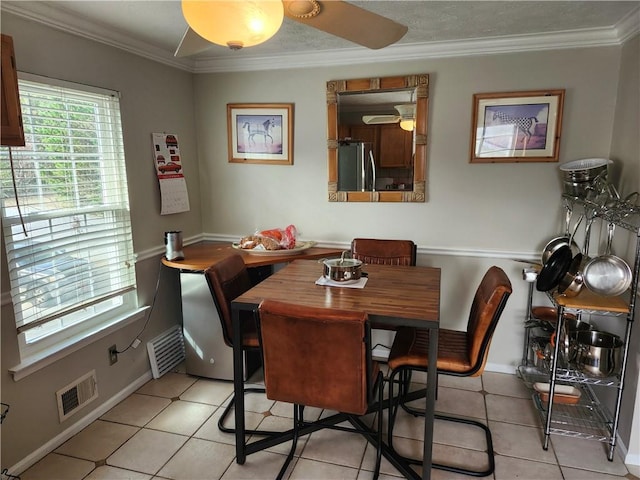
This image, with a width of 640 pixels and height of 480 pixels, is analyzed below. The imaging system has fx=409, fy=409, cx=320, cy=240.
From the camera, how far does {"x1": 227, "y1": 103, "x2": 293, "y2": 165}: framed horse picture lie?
313 cm

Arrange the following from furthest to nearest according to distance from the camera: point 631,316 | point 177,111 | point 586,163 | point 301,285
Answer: point 177,111, point 586,163, point 301,285, point 631,316

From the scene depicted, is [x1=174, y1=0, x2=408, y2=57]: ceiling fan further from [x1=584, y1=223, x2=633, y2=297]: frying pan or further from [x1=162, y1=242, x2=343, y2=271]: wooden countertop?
[x1=584, y1=223, x2=633, y2=297]: frying pan

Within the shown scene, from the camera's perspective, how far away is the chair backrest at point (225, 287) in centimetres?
207

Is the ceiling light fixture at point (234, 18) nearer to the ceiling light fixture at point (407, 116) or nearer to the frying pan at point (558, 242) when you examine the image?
the ceiling light fixture at point (407, 116)

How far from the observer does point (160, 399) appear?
8.60ft

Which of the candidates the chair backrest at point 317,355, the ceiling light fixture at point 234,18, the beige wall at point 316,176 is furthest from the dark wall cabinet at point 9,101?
the chair backrest at point 317,355

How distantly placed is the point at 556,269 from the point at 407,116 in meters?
1.39

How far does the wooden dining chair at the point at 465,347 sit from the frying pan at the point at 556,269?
1.18 ft

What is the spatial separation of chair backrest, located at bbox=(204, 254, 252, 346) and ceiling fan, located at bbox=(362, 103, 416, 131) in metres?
1.45

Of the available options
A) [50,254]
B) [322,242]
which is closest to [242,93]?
[322,242]

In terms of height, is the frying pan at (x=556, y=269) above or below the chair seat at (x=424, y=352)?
above

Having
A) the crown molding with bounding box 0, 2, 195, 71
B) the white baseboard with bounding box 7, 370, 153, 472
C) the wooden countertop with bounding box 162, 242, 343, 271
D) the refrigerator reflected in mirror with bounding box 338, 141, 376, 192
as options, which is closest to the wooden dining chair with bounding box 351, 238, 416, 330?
the wooden countertop with bounding box 162, 242, 343, 271

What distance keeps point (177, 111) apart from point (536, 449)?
10.4 feet

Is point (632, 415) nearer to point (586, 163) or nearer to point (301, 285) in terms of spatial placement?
point (586, 163)
